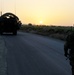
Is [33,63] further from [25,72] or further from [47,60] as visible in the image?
[25,72]

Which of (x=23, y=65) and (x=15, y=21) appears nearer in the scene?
(x=23, y=65)

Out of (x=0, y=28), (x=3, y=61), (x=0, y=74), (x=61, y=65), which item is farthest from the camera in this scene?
(x=0, y=28)

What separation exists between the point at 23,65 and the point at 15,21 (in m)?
→ 26.6

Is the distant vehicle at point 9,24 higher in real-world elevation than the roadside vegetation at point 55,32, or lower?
higher

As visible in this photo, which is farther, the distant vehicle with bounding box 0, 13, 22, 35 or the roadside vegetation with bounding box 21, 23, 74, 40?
the distant vehicle with bounding box 0, 13, 22, 35

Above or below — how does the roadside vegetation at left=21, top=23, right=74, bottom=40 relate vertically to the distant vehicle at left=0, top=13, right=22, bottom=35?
below

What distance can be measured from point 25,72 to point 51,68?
1266 millimetres

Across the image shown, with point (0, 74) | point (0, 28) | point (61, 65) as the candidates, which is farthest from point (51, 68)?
point (0, 28)

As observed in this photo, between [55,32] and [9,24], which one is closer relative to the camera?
[9,24]

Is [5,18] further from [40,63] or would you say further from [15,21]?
[40,63]

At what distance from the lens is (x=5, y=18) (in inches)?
1563

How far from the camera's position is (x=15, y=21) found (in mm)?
39531

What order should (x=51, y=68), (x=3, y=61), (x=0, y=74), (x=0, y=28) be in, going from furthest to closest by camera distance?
(x=0, y=28), (x=3, y=61), (x=51, y=68), (x=0, y=74)

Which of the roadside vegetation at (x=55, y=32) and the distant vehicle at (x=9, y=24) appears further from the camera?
the distant vehicle at (x=9, y=24)
